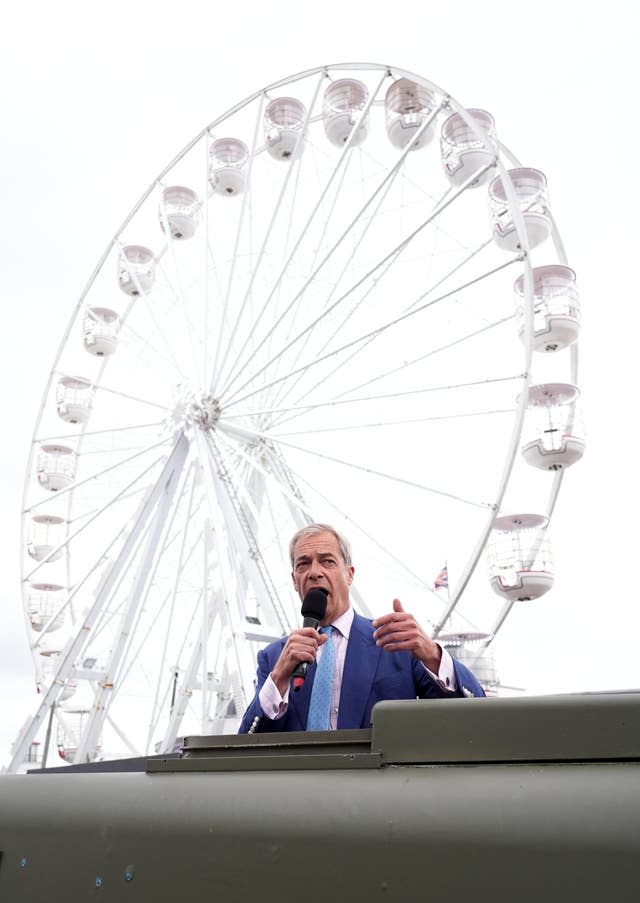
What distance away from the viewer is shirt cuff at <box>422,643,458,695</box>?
2.12 m

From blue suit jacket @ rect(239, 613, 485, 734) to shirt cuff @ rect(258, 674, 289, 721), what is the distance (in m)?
0.02

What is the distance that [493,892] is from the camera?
1.01 m

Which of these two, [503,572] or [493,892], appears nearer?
[493,892]

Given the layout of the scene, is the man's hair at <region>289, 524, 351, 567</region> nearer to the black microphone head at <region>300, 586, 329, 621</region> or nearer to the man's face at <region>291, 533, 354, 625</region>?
the man's face at <region>291, 533, 354, 625</region>

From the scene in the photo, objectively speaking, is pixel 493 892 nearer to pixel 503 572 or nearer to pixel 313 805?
pixel 313 805

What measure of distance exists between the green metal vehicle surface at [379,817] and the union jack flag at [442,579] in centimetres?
1024

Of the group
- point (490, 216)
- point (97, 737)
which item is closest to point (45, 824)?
point (490, 216)

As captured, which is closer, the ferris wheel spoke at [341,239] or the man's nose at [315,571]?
the man's nose at [315,571]

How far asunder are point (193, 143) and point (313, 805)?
17894 millimetres

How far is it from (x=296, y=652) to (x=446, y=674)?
41 cm

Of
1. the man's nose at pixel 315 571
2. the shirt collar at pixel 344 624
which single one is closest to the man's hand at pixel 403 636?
the shirt collar at pixel 344 624

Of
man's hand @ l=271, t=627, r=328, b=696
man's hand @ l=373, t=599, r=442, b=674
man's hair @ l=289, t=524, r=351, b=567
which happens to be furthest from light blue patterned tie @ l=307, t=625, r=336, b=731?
man's hair @ l=289, t=524, r=351, b=567

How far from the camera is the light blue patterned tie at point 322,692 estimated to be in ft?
7.08

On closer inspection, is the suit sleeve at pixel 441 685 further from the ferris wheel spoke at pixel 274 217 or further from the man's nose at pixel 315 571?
the ferris wheel spoke at pixel 274 217
